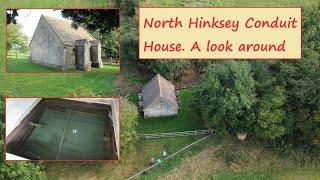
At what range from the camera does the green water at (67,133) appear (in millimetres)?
35375

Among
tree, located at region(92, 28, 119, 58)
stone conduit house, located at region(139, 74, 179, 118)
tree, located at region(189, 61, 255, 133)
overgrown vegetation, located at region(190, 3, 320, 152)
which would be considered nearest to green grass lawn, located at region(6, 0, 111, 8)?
stone conduit house, located at region(139, 74, 179, 118)

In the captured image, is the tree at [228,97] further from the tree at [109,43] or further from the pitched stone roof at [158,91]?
the tree at [109,43]

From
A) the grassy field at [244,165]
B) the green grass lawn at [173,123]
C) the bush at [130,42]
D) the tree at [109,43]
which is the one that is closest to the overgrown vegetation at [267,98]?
the grassy field at [244,165]

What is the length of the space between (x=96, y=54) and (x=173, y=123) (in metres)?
13.6

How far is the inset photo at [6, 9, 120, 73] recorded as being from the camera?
3166cm

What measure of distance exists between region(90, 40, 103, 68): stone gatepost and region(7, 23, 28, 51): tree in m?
3.37

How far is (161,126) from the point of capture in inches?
1725

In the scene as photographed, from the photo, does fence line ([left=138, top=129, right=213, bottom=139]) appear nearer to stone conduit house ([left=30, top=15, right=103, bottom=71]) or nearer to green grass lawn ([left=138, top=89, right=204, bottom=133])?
green grass lawn ([left=138, top=89, right=204, bottom=133])

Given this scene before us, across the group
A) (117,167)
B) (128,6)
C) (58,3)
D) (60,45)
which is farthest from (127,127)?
(128,6)

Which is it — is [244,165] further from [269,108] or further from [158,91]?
[158,91]

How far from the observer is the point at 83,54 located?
1227 inches

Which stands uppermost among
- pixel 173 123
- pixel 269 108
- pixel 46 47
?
pixel 46 47

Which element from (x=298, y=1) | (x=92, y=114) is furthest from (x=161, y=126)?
(x=298, y=1)

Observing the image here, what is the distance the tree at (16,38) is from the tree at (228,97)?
1294 centimetres
